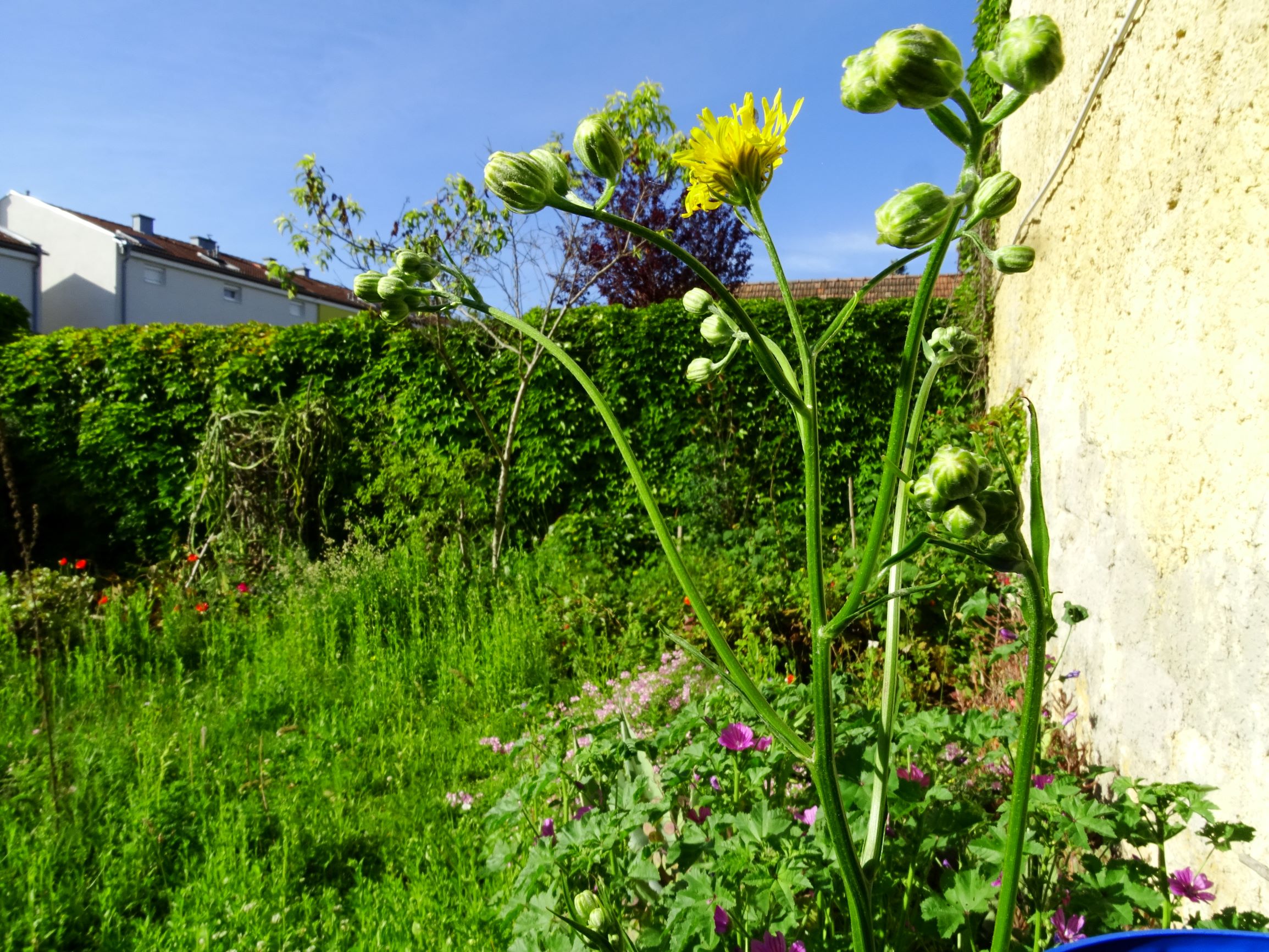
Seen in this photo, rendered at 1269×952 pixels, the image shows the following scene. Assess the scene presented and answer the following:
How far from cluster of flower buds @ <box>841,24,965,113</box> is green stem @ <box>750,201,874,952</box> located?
0.51 feet

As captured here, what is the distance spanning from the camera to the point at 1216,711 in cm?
124

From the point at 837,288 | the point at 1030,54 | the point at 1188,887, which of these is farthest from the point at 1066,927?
the point at 837,288

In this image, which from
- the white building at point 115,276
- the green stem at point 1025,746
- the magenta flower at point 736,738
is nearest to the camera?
the green stem at point 1025,746

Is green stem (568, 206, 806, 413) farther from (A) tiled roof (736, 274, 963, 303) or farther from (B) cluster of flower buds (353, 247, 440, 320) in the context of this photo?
(A) tiled roof (736, 274, 963, 303)

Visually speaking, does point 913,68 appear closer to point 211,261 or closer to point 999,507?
point 999,507

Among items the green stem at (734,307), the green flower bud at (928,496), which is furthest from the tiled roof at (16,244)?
the green flower bud at (928,496)

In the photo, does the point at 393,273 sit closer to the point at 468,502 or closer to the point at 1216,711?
the point at 1216,711

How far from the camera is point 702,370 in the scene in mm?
916

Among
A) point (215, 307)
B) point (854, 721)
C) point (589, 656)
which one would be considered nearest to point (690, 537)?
point (589, 656)

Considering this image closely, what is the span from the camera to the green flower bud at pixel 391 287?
0.86 m

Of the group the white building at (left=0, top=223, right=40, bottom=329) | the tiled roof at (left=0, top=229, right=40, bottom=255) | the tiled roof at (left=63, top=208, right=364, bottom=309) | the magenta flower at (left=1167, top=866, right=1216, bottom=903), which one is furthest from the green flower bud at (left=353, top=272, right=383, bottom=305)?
the tiled roof at (left=0, top=229, right=40, bottom=255)

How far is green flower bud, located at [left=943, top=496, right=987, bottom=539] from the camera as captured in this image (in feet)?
1.66

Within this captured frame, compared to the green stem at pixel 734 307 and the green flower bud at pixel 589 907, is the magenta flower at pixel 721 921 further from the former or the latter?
the green stem at pixel 734 307

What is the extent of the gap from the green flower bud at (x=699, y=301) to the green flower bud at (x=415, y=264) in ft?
0.99
